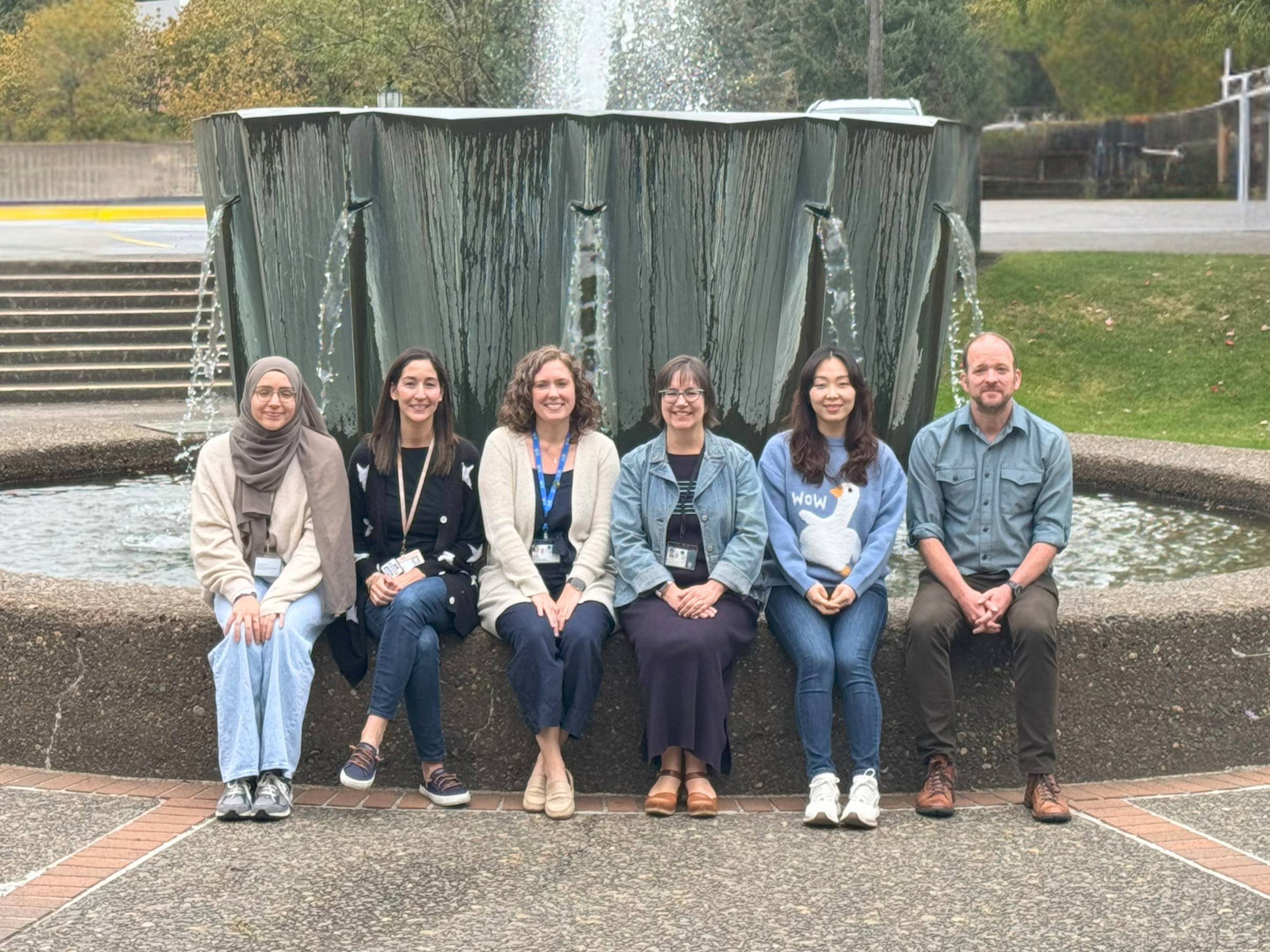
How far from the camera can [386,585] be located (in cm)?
484

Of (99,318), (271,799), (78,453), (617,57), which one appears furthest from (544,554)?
(617,57)

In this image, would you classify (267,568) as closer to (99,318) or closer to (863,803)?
(863,803)

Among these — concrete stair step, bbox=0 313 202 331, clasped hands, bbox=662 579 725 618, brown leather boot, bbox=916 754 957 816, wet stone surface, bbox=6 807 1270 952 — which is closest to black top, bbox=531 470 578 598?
clasped hands, bbox=662 579 725 618

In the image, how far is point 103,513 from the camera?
793 cm

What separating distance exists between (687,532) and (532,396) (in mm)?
602

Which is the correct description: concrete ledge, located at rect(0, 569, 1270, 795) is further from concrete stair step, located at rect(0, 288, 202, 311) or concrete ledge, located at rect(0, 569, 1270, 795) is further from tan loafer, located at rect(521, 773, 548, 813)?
concrete stair step, located at rect(0, 288, 202, 311)

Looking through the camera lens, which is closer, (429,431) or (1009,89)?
(429,431)

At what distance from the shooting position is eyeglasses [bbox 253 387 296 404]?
4.87 meters

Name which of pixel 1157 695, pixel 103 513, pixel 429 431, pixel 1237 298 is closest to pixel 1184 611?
pixel 1157 695

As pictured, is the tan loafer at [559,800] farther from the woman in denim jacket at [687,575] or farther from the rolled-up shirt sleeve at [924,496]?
the rolled-up shirt sleeve at [924,496]

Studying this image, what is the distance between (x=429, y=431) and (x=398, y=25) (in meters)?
30.3

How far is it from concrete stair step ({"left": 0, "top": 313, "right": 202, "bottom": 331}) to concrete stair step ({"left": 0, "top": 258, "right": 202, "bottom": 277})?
3.00 feet

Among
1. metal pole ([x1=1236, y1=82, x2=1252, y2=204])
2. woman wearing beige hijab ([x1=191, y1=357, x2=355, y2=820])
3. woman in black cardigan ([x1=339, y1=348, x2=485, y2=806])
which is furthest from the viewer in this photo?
metal pole ([x1=1236, y1=82, x2=1252, y2=204])

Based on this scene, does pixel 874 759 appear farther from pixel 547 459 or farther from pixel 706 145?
pixel 706 145
